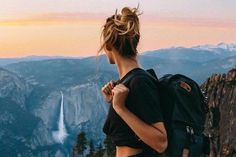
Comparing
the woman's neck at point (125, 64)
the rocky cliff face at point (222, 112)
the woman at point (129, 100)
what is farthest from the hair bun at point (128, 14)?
the rocky cliff face at point (222, 112)

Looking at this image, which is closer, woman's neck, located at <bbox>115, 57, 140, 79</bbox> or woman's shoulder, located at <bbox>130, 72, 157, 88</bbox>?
woman's shoulder, located at <bbox>130, 72, 157, 88</bbox>

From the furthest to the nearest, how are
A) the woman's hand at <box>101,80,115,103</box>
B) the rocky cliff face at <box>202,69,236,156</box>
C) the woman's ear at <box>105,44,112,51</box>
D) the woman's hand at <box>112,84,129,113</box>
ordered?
the rocky cliff face at <box>202,69,236,156</box> → the woman's hand at <box>101,80,115,103</box> → the woman's ear at <box>105,44,112,51</box> → the woman's hand at <box>112,84,129,113</box>

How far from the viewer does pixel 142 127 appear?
23.2 ft

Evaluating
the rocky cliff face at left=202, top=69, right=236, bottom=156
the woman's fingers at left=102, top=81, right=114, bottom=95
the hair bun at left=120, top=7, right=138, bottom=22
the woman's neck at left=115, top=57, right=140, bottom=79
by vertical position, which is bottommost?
the rocky cliff face at left=202, top=69, right=236, bottom=156

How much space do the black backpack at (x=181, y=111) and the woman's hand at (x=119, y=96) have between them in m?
0.21

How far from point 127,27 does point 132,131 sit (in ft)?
4.11

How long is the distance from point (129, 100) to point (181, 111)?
63 cm

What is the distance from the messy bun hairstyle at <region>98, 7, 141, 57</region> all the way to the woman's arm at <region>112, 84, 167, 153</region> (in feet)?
1.75

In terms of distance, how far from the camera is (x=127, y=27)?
7348mm

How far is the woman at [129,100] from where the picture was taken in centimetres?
706

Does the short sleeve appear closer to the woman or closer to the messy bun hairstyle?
the woman

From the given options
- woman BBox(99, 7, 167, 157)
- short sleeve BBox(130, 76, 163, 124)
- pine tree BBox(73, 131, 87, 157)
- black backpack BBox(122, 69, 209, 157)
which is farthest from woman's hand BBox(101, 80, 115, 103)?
pine tree BBox(73, 131, 87, 157)

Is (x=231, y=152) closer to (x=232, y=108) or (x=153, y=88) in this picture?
(x=232, y=108)

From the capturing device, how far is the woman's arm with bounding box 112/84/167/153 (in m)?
7.02
